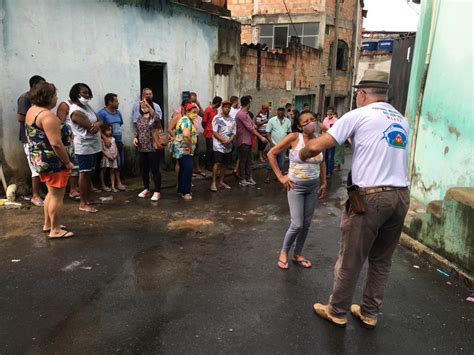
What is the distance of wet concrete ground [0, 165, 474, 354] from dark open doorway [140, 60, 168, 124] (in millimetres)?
4156

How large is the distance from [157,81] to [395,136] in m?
Answer: 7.76

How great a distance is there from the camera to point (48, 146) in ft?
15.2

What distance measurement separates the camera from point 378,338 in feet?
10.5

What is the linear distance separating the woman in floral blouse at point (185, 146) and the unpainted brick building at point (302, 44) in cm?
589

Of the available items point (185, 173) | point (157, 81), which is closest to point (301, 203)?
point (185, 173)

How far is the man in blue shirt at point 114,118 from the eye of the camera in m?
7.27

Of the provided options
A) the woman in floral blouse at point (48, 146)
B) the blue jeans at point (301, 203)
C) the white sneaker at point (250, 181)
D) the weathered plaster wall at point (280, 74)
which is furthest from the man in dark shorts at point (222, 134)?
the weathered plaster wall at point (280, 74)

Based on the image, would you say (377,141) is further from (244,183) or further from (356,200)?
(244,183)

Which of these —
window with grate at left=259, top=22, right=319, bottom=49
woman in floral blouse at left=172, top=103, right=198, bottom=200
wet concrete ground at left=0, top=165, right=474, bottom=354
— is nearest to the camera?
wet concrete ground at left=0, top=165, right=474, bottom=354

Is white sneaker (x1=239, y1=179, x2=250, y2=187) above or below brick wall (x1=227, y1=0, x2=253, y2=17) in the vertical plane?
below

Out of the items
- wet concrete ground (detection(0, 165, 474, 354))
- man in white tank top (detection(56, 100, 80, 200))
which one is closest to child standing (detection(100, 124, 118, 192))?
man in white tank top (detection(56, 100, 80, 200))

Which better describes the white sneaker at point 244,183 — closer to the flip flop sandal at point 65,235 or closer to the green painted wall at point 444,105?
the green painted wall at point 444,105

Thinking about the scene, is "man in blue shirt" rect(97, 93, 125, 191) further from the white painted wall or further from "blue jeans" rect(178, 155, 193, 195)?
"blue jeans" rect(178, 155, 193, 195)

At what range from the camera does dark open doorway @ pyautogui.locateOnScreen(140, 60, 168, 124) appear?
908 centimetres
